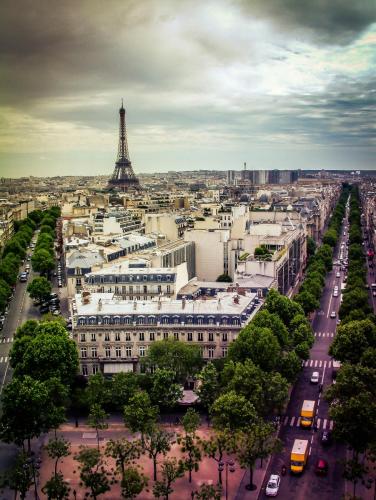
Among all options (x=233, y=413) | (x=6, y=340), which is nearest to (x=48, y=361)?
(x=233, y=413)

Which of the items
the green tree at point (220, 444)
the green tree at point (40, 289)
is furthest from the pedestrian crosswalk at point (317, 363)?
the green tree at point (40, 289)

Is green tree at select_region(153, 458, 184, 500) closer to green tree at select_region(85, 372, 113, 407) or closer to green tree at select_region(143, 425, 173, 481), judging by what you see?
green tree at select_region(143, 425, 173, 481)

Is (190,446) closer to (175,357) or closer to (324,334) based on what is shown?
(175,357)

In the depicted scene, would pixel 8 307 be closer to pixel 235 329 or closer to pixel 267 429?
Answer: pixel 235 329

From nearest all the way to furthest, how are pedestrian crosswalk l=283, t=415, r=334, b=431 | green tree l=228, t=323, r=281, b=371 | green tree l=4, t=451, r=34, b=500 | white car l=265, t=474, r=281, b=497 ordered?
green tree l=4, t=451, r=34, b=500
white car l=265, t=474, r=281, b=497
pedestrian crosswalk l=283, t=415, r=334, b=431
green tree l=228, t=323, r=281, b=371

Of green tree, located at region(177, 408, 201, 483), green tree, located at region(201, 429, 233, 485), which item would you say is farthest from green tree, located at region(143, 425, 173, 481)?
green tree, located at region(201, 429, 233, 485)

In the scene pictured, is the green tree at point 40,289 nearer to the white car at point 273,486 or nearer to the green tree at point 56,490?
the green tree at point 56,490
